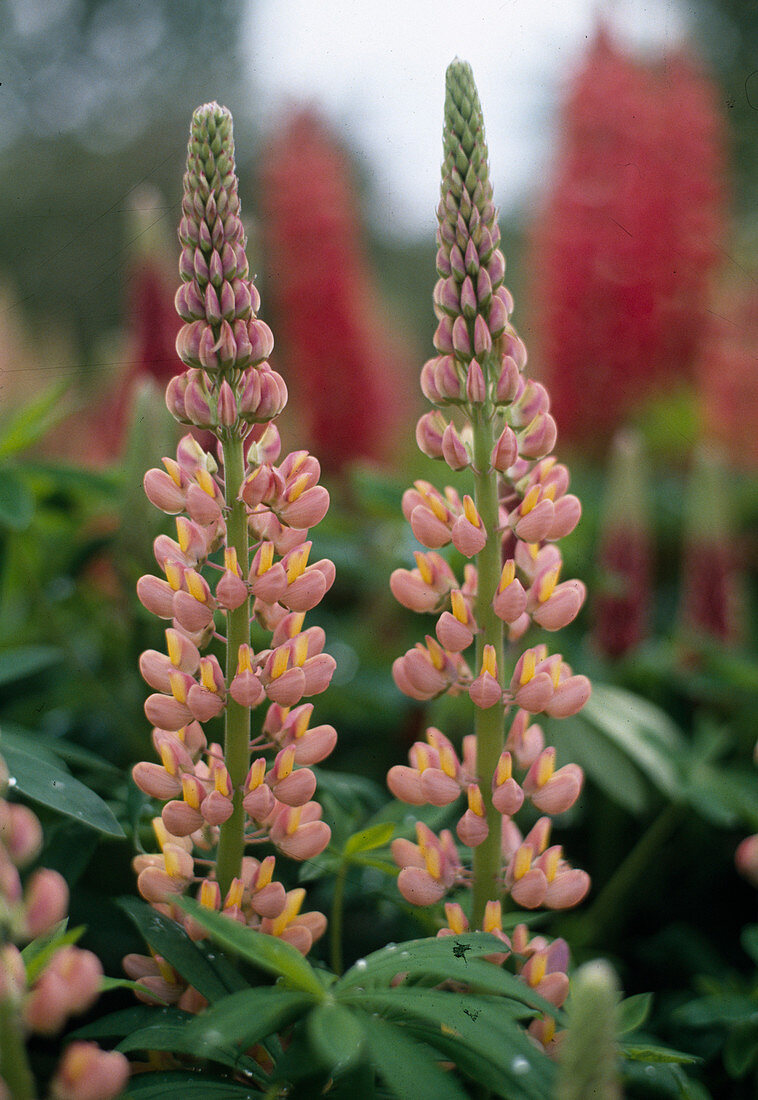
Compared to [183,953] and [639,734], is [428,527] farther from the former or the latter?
[639,734]

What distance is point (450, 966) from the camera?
42 cm

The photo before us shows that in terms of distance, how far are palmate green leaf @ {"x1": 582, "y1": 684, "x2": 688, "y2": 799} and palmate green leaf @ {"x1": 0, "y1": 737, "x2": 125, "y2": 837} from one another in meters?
0.51

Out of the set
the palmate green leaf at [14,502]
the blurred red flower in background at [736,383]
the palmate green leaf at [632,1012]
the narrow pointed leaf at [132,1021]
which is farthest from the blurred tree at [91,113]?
the blurred red flower in background at [736,383]

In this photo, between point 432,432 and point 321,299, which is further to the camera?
point 321,299

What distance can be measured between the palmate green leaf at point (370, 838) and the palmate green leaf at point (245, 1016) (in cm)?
13

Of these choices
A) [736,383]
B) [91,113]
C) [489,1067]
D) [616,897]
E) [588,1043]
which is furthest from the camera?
[91,113]

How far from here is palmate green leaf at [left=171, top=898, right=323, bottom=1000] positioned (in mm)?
400

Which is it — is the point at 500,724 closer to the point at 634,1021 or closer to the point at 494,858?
the point at 494,858

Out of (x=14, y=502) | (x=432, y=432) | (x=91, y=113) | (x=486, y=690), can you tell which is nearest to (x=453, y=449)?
(x=432, y=432)

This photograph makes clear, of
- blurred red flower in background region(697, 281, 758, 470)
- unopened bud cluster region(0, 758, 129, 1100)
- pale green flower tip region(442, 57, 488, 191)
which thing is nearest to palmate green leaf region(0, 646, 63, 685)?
unopened bud cluster region(0, 758, 129, 1100)

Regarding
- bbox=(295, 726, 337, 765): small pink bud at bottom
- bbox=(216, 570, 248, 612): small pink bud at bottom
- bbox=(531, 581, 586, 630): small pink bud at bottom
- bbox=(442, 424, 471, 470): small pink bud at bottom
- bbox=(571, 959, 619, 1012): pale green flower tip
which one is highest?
bbox=(442, 424, 471, 470): small pink bud at bottom

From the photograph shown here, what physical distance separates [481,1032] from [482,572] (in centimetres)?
23

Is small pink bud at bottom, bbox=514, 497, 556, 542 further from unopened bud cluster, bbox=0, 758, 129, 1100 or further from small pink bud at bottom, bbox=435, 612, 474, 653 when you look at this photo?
unopened bud cluster, bbox=0, 758, 129, 1100

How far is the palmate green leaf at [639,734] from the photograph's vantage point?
885 mm
